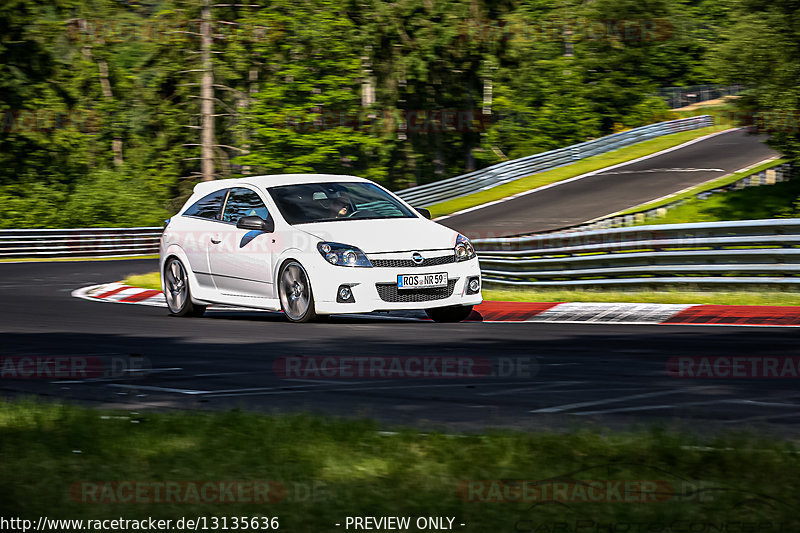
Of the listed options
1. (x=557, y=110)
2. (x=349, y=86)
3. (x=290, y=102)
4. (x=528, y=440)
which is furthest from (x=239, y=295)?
(x=557, y=110)

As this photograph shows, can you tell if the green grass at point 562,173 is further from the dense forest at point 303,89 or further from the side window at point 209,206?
the side window at point 209,206

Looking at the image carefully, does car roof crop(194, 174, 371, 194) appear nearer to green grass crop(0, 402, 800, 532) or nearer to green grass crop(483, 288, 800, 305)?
green grass crop(483, 288, 800, 305)

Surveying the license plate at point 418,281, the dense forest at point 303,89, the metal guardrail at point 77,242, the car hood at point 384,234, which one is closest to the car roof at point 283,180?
the car hood at point 384,234

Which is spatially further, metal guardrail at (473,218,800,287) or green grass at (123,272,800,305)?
metal guardrail at (473,218,800,287)

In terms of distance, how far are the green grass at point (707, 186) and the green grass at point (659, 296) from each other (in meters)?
15.3

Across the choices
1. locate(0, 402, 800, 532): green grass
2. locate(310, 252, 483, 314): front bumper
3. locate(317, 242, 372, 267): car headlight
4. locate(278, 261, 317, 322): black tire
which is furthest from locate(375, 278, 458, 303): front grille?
locate(0, 402, 800, 532): green grass

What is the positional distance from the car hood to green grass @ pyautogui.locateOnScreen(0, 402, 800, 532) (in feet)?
20.1

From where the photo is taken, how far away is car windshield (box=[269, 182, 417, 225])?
13.4 metres

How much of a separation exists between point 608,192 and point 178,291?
23.7 meters

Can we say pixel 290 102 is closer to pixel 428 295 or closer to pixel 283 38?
pixel 283 38

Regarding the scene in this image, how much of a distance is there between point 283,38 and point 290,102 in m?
3.41

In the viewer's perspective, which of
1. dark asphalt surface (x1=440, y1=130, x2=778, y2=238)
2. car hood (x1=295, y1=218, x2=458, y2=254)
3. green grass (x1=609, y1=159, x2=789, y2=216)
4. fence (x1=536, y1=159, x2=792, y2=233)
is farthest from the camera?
dark asphalt surface (x1=440, y1=130, x2=778, y2=238)

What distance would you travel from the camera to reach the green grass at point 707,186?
1289 inches

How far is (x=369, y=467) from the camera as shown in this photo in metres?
5.08
